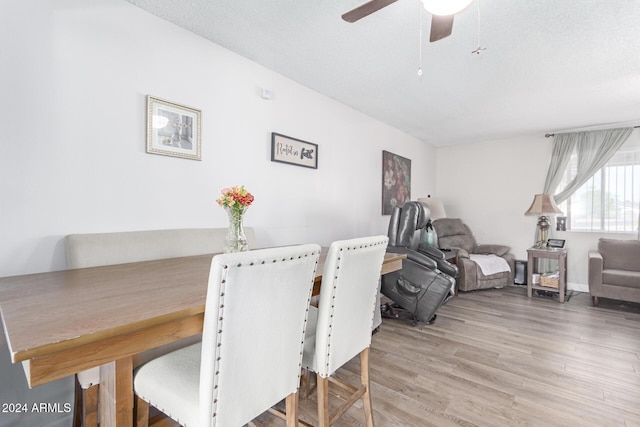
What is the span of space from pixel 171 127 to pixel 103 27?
0.62 meters

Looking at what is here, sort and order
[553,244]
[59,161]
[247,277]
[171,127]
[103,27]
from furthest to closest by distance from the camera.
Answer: [553,244]
[171,127]
[103,27]
[59,161]
[247,277]

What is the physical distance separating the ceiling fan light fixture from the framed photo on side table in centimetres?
159

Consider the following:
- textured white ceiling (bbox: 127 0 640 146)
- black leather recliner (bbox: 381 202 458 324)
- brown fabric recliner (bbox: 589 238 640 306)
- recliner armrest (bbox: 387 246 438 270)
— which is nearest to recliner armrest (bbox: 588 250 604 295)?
brown fabric recliner (bbox: 589 238 640 306)

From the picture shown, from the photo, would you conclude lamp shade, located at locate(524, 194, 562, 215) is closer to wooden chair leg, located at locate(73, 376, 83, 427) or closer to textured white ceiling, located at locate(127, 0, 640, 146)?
textured white ceiling, located at locate(127, 0, 640, 146)

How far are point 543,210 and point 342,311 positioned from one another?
4245 millimetres

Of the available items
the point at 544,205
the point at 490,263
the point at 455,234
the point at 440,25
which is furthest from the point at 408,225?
the point at 544,205

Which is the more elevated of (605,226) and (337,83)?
(337,83)

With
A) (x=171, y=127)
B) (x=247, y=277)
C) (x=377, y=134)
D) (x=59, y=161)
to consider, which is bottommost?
(x=247, y=277)

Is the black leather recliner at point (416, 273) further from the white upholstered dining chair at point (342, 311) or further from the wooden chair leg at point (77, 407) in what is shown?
the wooden chair leg at point (77, 407)

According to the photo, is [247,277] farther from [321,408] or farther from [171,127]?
[171,127]

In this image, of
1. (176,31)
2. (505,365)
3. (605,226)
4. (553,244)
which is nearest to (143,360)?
(176,31)

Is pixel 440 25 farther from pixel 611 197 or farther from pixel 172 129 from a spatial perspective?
pixel 611 197

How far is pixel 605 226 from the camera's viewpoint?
4355mm

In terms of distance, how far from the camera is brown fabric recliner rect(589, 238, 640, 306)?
3.53 meters
